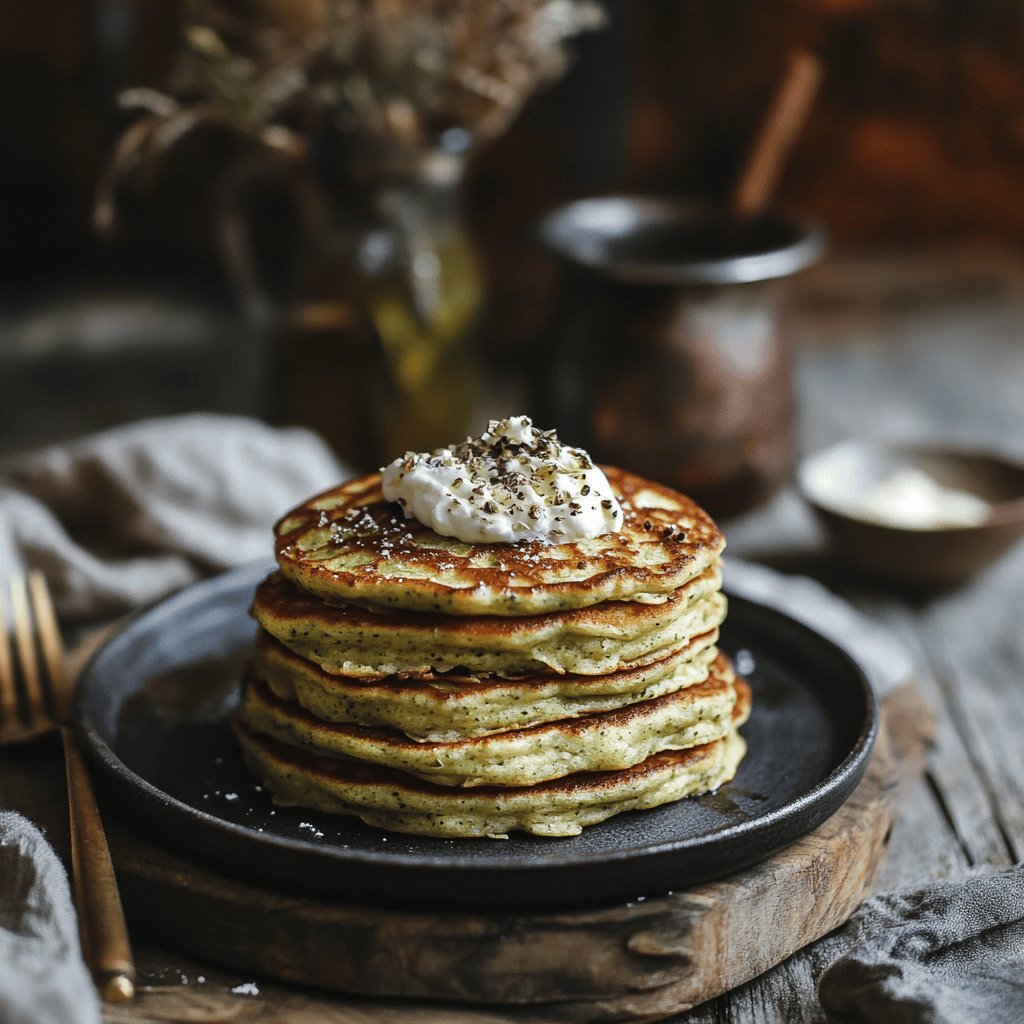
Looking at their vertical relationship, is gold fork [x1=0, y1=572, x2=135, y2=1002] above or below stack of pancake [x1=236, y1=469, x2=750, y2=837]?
below

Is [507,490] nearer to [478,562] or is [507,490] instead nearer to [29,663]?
[478,562]

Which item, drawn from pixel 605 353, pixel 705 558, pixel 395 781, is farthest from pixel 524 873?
pixel 605 353

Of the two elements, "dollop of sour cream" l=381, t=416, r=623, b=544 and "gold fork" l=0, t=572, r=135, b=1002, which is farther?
"dollop of sour cream" l=381, t=416, r=623, b=544

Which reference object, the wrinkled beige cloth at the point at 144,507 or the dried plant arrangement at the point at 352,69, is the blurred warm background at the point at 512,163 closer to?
the dried plant arrangement at the point at 352,69

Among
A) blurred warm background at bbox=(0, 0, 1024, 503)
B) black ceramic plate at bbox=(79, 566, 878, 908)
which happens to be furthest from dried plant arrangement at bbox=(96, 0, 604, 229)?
black ceramic plate at bbox=(79, 566, 878, 908)

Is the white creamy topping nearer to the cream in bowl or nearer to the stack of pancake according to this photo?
the cream in bowl

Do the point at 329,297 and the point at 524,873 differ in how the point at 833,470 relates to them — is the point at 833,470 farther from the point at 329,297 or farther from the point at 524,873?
the point at 524,873

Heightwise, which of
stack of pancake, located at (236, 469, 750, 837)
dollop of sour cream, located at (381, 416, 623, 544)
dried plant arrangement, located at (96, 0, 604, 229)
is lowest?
stack of pancake, located at (236, 469, 750, 837)

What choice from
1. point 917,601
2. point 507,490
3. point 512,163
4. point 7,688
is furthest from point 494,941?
point 512,163
